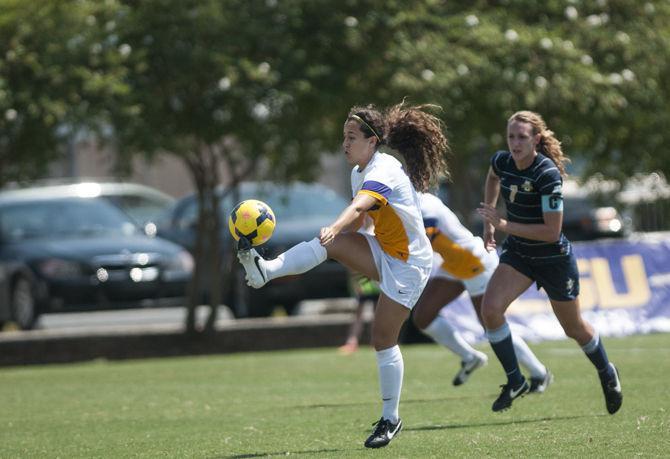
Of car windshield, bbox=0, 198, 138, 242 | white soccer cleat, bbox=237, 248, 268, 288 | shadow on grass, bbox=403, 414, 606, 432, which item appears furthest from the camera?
car windshield, bbox=0, 198, 138, 242

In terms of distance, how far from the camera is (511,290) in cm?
955

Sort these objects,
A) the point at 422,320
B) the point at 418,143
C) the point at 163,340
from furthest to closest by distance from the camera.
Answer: the point at 163,340 < the point at 422,320 < the point at 418,143

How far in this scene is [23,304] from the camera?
1872cm

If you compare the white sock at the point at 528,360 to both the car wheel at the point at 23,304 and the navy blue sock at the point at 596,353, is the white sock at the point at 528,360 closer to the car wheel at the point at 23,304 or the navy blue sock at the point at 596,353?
the navy blue sock at the point at 596,353

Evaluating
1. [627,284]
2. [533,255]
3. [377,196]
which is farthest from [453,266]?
[627,284]

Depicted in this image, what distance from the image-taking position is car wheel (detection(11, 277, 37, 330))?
60.6ft

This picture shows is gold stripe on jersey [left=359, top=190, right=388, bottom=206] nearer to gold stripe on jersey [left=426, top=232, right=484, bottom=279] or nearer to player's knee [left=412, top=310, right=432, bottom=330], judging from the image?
gold stripe on jersey [left=426, top=232, right=484, bottom=279]

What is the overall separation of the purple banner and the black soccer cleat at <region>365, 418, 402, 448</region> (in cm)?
927

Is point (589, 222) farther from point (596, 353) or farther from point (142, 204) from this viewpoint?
point (596, 353)

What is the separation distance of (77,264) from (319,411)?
8444 mm

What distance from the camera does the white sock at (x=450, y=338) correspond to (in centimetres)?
1153

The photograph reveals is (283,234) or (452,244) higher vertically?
(452,244)

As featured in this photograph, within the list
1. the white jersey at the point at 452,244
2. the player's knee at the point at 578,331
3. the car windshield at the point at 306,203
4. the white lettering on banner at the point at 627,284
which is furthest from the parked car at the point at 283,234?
the player's knee at the point at 578,331

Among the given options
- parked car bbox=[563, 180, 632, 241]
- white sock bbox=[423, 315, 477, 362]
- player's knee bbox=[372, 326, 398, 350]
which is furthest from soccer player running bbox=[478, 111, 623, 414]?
parked car bbox=[563, 180, 632, 241]
